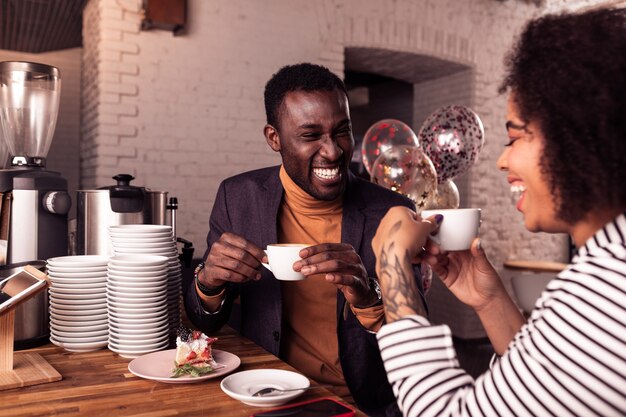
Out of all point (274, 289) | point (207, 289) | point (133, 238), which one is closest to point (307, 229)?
point (274, 289)

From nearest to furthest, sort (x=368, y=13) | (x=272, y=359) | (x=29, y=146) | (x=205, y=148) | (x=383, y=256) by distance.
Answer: (x=383, y=256) < (x=272, y=359) < (x=29, y=146) < (x=205, y=148) < (x=368, y=13)

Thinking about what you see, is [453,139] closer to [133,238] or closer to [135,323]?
[133,238]

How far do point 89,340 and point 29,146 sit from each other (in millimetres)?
1507

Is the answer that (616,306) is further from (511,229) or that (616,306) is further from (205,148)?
(511,229)

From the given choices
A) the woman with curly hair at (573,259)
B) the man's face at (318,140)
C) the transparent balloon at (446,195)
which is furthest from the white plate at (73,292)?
the transparent balloon at (446,195)

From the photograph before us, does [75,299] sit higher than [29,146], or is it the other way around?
[29,146]

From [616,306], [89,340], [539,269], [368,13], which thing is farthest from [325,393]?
[539,269]

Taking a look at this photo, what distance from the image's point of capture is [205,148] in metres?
4.19

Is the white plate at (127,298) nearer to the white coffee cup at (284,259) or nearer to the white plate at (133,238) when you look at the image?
the white plate at (133,238)

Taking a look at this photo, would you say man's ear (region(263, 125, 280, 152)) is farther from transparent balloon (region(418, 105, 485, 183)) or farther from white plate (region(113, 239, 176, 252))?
transparent balloon (region(418, 105, 485, 183))

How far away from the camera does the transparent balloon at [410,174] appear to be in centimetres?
330

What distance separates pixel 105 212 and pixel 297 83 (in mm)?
746

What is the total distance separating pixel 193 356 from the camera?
1248mm

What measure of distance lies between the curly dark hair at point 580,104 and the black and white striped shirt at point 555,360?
7cm
